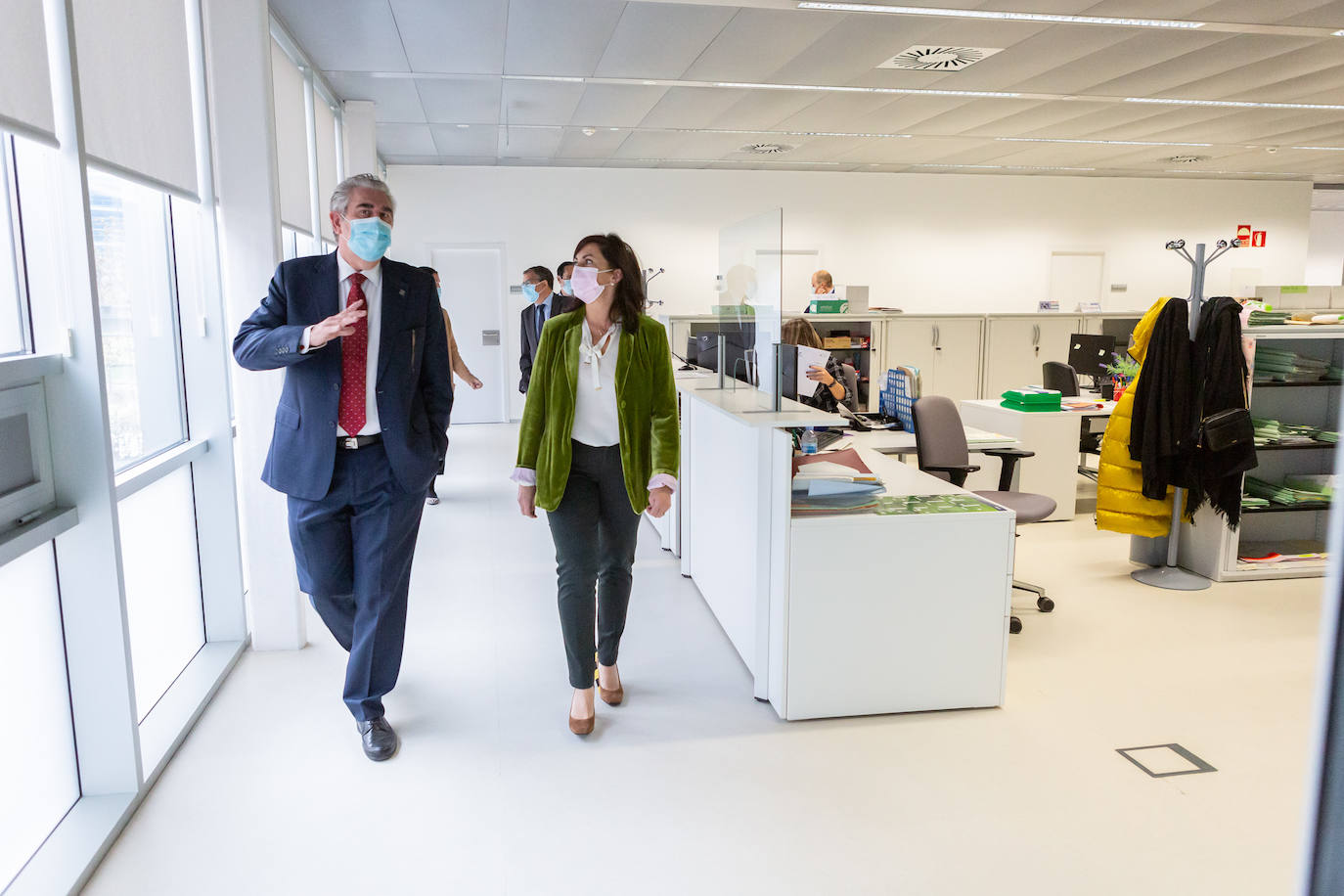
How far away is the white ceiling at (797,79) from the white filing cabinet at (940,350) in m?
1.83

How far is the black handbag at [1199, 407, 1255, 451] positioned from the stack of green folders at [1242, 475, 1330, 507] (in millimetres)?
604

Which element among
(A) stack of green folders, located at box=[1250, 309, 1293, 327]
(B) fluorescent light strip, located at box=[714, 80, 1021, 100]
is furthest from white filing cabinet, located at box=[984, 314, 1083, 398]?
(A) stack of green folders, located at box=[1250, 309, 1293, 327]

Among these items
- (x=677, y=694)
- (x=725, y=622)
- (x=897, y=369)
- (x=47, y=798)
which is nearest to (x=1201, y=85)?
(x=897, y=369)

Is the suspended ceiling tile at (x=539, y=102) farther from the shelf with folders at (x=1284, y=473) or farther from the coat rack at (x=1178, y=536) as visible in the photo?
the shelf with folders at (x=1284, y=473)

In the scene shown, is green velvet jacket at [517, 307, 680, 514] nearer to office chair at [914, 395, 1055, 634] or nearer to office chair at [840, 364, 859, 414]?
office chair at [914, 395, 1055, 634]

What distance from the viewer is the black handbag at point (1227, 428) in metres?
4.00

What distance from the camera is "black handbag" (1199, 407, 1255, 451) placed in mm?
4004

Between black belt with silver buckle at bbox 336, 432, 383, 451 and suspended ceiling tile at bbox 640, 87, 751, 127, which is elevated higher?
suspended ceiling tile at bbox 640, 87, 751, 127

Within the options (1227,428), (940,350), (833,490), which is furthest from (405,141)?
(1227,428)

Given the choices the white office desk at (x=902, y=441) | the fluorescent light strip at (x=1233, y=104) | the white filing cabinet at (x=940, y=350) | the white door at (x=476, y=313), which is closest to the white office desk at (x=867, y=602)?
the white office desk at (x=902, y=441)

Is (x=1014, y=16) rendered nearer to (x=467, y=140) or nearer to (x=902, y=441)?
(x=902, y=441)

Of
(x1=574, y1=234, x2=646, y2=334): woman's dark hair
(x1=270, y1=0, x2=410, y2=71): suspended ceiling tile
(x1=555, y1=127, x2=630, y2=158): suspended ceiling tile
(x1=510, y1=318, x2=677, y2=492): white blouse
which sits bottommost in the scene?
(x1=510, y1=318, x2=677, y2=492): white blouse

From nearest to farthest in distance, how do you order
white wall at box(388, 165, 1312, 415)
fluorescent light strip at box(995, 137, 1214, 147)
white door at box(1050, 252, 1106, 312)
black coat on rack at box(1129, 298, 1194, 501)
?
black coat on rack at box(1129, 298, 1194, 501) < fluorescent light strip at box(995, 137, 1214, 147) < white wall at box(388, 165, 1312, 415) < white door at box(1050, 252, 1106, 312)

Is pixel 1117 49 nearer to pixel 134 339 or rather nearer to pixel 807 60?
pixel 807 60
